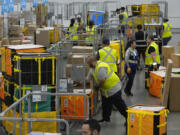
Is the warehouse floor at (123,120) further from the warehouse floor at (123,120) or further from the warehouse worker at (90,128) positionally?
→ the warehouse worker at (90,128)

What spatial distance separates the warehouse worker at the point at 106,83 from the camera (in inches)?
336

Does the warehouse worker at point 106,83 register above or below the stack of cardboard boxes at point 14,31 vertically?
below

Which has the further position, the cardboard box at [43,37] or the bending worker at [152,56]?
the cardboard box at [43,37]

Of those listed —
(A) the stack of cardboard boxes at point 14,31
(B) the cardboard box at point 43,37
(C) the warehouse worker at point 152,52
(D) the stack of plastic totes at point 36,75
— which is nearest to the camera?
(D) the stack of plastic totes at point 36,75

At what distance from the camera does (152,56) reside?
12062 millimetres

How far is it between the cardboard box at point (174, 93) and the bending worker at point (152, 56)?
→ 6.06 feet

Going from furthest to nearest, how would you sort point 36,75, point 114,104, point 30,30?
point 30,30
point 114,104
point 36,75

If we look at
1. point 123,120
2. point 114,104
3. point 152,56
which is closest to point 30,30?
point 152,56

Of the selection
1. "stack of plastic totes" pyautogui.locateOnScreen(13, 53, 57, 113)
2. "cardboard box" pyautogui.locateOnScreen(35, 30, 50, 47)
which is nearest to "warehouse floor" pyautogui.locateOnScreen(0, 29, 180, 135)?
"stack of plastic totes" pyautogui.locateOnScreen(13, 53, 57, 113)

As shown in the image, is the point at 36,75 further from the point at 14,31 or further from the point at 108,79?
the point at 14,31

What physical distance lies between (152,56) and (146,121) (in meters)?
4.62

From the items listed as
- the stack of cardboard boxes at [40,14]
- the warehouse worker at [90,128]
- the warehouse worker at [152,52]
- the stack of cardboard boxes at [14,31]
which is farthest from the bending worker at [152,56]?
the stack of cardboard boxes at [40,14]

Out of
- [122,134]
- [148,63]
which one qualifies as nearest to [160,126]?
[122,134]

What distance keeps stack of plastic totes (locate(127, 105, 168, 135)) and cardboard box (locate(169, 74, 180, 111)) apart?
243 centimetres
